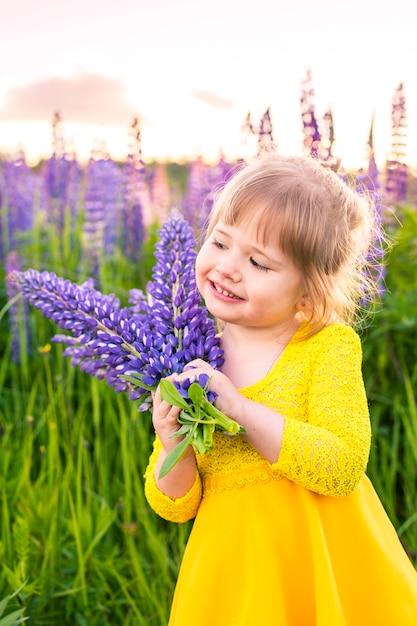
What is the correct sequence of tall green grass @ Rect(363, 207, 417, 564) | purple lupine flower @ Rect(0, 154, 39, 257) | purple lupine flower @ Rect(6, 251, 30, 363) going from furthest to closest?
purple lupine flower @ Rect(0, 154, 39, 257) → purple lupine flower @ Rect(6, 251, 30, 363) → tall green grass @ Rect(363, 207, 417, 564)

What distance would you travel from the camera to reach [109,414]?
122 inches

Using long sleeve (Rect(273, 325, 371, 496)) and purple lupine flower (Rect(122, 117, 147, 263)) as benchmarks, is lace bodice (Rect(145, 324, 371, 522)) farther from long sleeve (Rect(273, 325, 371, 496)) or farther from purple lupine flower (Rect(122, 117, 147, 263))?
purple lupine flower (Rect(122, 117, 147, 263))

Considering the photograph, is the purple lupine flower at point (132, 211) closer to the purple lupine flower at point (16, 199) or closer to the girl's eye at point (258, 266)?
the purple lupine flower at point (16, 199)

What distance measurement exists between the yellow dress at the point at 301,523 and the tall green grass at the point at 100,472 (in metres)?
0.54

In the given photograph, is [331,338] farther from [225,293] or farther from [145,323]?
[145,323]

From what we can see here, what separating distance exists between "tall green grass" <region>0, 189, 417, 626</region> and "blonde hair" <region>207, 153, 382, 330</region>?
1.02 meters

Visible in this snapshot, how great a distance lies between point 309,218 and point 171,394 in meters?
0.50

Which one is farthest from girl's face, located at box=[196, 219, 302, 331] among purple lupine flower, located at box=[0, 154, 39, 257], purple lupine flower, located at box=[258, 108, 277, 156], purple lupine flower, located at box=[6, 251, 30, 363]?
purple lupine flower, located at box=[0, 154, 39, 257]

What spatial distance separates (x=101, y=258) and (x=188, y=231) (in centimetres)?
218

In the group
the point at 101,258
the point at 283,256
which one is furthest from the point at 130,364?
the point at 101,258

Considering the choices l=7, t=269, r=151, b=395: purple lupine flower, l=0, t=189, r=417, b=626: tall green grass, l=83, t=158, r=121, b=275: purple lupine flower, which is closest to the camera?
l=7, t=269, r=151, b=395: purple lupine flower

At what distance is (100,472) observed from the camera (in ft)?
9.62

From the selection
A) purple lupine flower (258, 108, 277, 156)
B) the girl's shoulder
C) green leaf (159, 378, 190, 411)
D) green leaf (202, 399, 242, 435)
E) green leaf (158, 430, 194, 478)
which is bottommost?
green leaf (158, 430, 194, 478)

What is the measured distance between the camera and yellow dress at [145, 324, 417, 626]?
1.50 m
